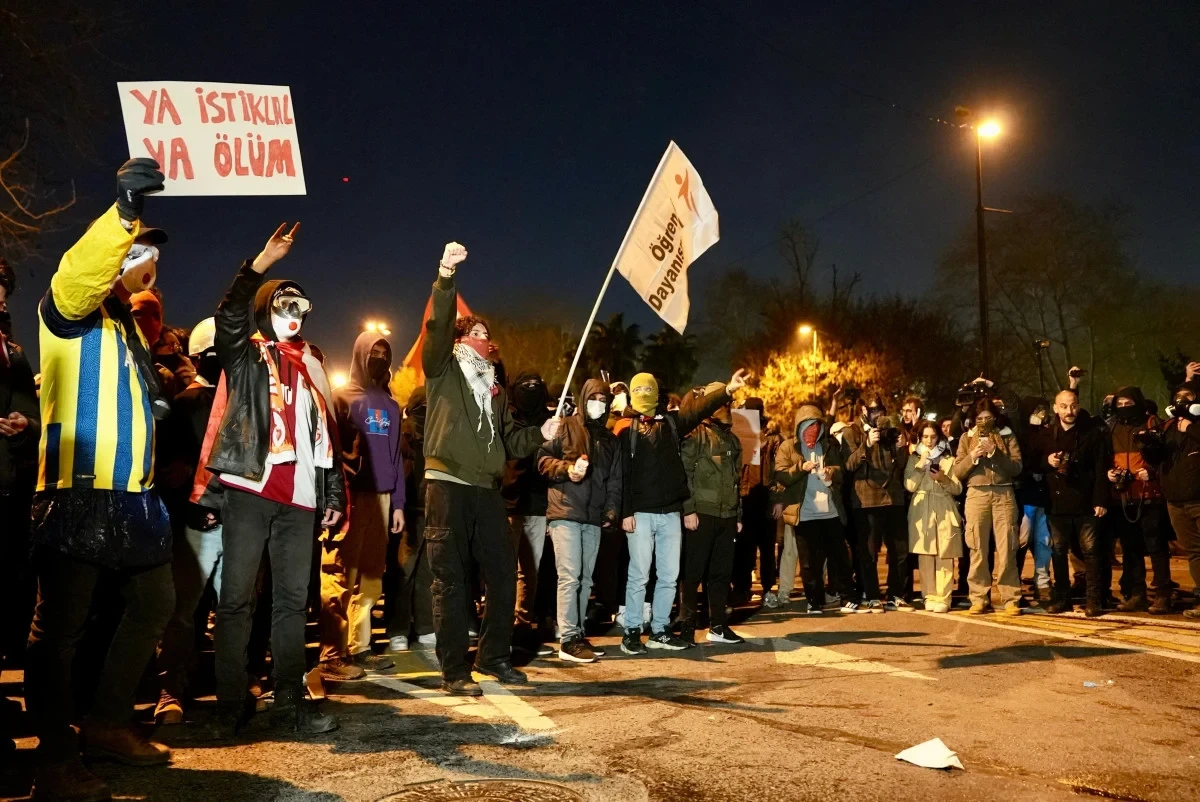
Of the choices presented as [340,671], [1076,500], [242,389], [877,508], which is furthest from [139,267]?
[1076,500]

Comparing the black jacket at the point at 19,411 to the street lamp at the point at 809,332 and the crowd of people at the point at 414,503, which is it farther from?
the street lamp at the point at 809,332

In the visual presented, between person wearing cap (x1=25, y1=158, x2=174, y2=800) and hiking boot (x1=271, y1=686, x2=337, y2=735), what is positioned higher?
person wearing cap (x1=25, y1=158, x2=174, y2=800)

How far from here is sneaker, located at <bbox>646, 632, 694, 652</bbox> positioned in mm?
7680

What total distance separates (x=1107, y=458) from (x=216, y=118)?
917cm

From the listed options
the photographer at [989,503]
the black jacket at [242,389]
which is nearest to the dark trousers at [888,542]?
the photographer at [989,503]

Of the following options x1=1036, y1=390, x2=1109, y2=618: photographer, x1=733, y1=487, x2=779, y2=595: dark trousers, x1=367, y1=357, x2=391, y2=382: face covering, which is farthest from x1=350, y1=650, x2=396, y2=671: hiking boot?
x1=1036, y1=390, x2=1109, y2=618: photographer

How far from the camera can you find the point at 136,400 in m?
4.25

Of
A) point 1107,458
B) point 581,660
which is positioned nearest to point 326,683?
point 581,660

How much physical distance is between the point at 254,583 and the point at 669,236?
4630 millimetres

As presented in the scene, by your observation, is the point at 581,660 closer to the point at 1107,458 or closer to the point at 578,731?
the point at 578,731

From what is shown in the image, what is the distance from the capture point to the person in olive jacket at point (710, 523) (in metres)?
8.09

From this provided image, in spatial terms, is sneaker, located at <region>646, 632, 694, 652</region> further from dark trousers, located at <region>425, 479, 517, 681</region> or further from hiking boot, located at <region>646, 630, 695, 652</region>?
dark trousers, located at <region>425, 479, 517, 681</region>

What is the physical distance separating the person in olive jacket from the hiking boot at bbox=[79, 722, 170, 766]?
463cm

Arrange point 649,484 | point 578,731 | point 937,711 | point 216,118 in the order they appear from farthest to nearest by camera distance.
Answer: point 649,484, point 216,118, point 937,711, point 578,731
